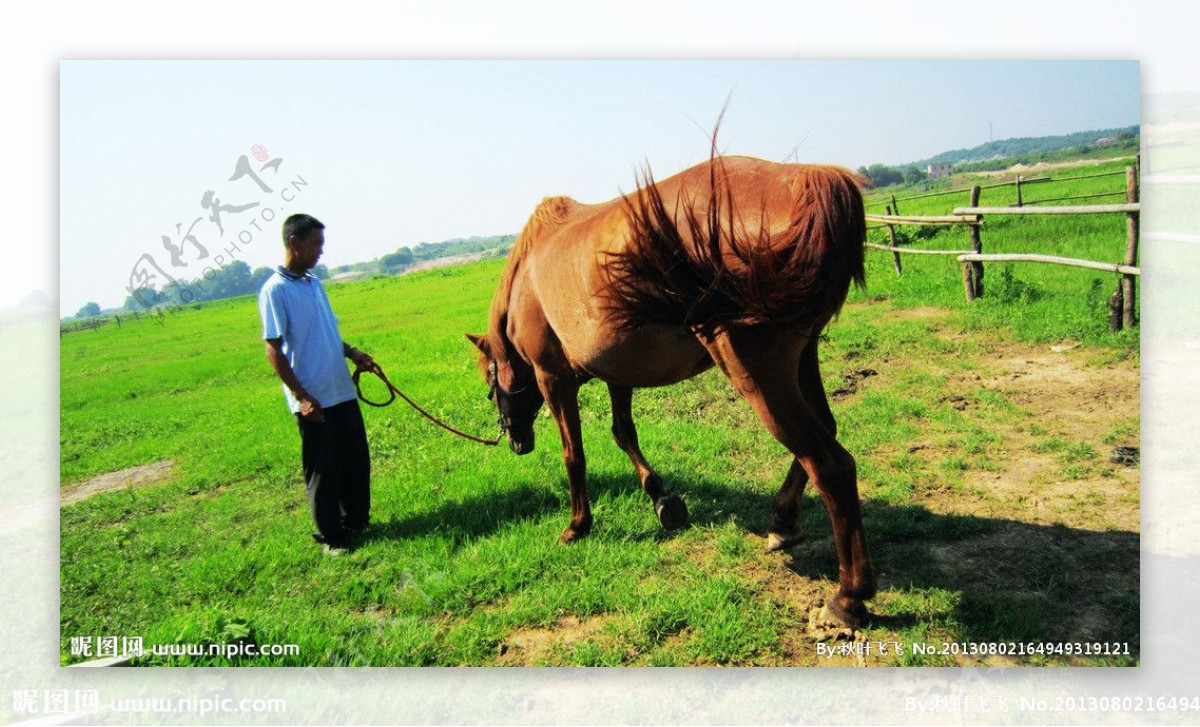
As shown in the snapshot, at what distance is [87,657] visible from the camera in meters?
3.29

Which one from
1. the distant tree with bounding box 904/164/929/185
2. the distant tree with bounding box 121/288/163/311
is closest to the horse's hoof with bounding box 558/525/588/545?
the distant tree with bounding box 121/288/163/311

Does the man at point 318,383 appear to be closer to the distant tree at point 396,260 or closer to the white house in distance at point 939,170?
the distant tree at point 396,260

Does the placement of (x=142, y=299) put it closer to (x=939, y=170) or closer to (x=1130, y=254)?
(x=939, y=170)

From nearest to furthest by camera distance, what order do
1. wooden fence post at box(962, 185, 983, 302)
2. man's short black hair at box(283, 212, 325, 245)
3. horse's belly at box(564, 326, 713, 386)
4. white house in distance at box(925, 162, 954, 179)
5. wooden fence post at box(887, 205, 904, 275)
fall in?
horse's belly at box(564, 326, 713, 386), man's short black hair at box(283, 212, 325, 245), white house in distance at box(925, 162, 954, 179), wooden fence post at box(962, 185, 983, 302), wooden fence post at box(887, 205, 904, 275)

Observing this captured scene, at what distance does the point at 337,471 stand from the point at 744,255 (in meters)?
2.53

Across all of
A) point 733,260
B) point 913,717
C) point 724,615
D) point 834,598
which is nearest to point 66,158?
point 733,260

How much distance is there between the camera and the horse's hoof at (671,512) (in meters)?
3.57

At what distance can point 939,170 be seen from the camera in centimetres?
454

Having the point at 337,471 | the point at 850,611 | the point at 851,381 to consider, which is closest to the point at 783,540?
the point at 850,611

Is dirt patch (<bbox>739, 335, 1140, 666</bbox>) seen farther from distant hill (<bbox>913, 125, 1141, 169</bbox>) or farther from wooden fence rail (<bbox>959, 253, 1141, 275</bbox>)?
distant hill (<bbox>913, 125, 1141, 169</bbox>)

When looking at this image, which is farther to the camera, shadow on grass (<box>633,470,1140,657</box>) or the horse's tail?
shadow on grass (<box>633,470,1140,657</box>)

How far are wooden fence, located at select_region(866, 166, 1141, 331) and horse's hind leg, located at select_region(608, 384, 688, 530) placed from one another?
94.5 inches

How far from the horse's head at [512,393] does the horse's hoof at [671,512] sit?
107 centimetres

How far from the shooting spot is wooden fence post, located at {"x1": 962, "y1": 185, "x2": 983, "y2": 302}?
229 inches
